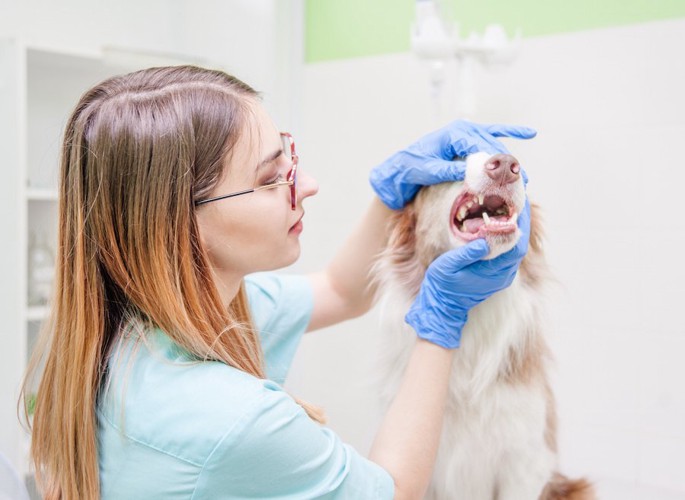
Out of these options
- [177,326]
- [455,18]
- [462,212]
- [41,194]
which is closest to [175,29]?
[41,194]

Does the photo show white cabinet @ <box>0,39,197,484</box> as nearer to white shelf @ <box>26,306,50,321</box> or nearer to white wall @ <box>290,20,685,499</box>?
white shelf @ <box>26,306,50,321</box>

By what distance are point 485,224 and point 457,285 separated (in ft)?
0.36

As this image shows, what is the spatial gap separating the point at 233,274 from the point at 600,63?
1.03 m

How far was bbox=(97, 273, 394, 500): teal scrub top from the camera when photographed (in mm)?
871

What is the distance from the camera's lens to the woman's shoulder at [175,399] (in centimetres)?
87

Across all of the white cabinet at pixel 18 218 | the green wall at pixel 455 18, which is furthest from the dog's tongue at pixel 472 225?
the white cabinet at pixel 18 218

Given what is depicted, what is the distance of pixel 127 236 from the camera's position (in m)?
0.95

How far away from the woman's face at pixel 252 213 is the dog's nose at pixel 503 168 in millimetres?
317

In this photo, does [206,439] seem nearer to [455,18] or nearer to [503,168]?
[503,168]

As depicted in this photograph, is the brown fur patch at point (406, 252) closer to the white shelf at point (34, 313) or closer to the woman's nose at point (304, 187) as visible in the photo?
the woman's nose at point (304, 187)

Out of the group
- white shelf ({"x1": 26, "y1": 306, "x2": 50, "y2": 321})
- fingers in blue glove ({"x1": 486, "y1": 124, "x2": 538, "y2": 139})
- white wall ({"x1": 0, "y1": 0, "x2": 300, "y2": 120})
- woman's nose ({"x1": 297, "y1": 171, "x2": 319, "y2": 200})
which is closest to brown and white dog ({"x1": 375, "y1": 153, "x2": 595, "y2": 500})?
fingers in blue glove ({"x1": 486, "y1": 124, "x2": 538, "y2": 139})

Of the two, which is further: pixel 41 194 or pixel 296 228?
pixel 41 194

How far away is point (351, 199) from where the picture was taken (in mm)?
2158

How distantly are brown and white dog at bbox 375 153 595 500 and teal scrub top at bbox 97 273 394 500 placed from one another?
11.8 inches
